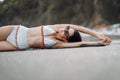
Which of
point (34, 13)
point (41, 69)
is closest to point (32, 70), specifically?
point (41, 69)

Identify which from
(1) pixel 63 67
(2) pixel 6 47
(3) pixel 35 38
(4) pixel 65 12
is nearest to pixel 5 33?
(2) pixel 6 47

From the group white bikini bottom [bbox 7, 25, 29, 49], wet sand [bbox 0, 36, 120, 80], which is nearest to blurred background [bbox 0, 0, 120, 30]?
white bikini bottom [bbox 7, 25, 29, 49]

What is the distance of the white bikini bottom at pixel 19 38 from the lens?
2.99m

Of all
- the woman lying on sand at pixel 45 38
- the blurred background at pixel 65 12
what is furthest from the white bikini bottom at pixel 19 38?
the blurred background at pixel 65 12

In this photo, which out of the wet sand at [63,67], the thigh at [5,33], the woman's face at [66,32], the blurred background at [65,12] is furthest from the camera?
the blurred background at [65,12]

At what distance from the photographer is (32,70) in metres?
1.91

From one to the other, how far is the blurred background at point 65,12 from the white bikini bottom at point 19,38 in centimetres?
2433

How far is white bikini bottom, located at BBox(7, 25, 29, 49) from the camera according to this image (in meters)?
2.99

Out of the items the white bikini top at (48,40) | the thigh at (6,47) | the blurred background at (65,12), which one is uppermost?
the blurred background at (65,12)

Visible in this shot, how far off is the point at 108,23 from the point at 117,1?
7.62ft

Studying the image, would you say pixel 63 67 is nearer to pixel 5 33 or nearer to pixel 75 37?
pixel 75 37

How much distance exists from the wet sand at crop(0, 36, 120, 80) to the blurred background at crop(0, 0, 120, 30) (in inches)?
989

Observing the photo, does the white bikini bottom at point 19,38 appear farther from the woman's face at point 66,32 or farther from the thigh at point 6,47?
the woman's face at point 66,32

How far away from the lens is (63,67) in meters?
1.96
